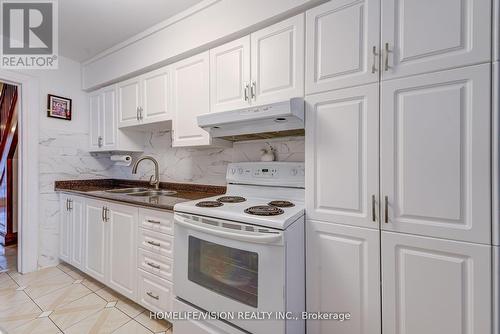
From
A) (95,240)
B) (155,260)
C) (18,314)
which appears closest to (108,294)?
(95,240)

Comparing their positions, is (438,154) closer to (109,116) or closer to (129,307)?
(129,307)

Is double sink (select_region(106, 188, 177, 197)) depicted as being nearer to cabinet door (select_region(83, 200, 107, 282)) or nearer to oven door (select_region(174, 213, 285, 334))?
cabinet door (select_region(83, 200, 107, 282))

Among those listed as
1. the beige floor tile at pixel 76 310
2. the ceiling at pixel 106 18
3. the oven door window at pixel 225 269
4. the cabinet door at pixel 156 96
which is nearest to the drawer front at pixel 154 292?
the oven door window at pixel 225 269

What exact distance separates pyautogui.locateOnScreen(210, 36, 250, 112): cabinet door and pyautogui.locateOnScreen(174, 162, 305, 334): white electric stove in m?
0.57

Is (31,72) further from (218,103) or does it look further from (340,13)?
(340,13)

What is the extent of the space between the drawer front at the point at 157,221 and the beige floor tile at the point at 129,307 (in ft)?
2.26

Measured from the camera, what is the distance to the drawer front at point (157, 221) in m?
1.63

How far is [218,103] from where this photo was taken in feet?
5.80

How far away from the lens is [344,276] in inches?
48.7

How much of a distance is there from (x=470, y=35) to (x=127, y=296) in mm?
2606

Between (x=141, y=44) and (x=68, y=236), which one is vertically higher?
(x=141, y=44)

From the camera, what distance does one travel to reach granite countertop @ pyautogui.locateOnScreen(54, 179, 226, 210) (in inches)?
70.3

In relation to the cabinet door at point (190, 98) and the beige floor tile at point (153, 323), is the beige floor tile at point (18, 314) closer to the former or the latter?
the beige floor tile at point (153, 323)

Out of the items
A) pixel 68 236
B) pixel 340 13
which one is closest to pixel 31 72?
pixel 68 236
